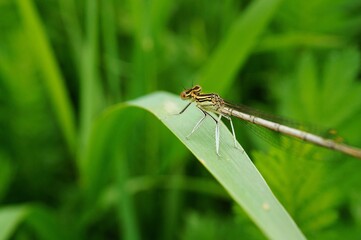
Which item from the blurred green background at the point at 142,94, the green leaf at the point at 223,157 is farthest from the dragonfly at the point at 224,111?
the blurred green background at the point at 142,94

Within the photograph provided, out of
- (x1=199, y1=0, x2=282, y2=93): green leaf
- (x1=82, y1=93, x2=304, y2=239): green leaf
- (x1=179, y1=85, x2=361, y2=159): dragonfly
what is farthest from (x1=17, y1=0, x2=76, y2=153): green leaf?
(x1=179, y1=85, x2=361, y2=159): dragonfly

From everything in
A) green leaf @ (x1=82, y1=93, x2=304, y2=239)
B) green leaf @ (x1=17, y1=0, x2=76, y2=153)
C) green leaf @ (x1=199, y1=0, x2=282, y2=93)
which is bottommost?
green leaf @ (x1=82, y1=93, x2=304, y2=239)

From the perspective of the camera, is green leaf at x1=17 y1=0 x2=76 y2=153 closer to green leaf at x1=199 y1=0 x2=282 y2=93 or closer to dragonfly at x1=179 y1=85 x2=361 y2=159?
green leaf at x1=199 y1=0 x2=282 y2=93

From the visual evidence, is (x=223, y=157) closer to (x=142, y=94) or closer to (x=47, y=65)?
(x=142, y=94)

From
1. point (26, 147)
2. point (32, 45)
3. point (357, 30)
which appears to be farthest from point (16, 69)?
point (357, 30)

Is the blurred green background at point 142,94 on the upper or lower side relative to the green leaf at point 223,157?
upper

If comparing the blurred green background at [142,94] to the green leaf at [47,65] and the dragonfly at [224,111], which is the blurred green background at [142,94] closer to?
the green leaf at [47,65]
